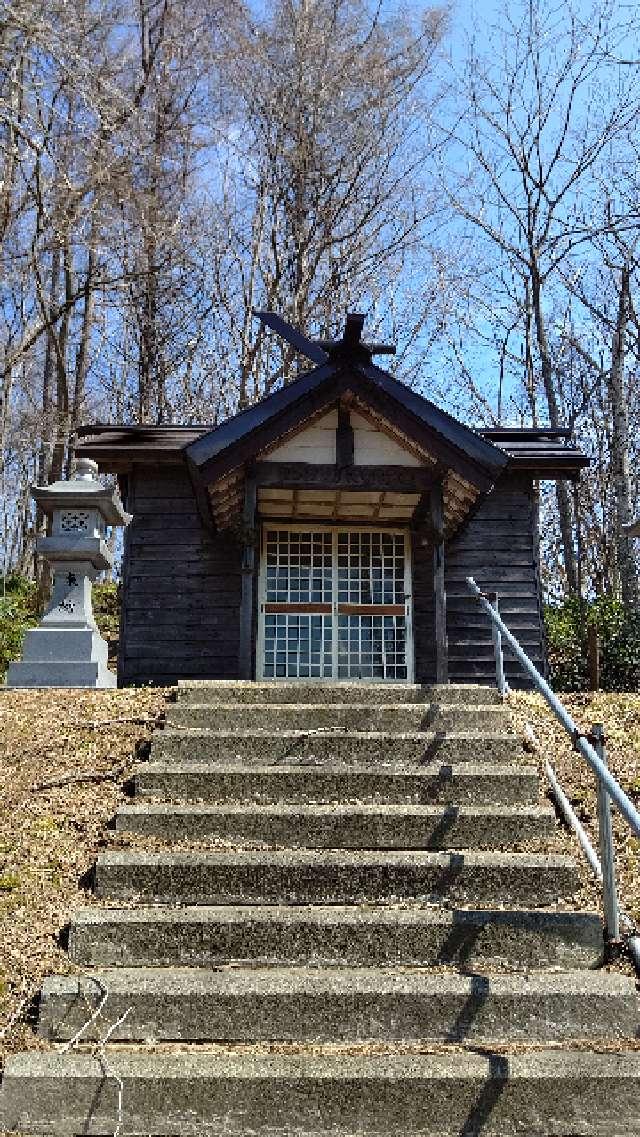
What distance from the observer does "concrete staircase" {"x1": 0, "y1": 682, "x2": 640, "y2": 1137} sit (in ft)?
10.4

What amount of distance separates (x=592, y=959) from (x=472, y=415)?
71.4ft

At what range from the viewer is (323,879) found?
171 inches

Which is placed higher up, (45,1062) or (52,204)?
(52,204)

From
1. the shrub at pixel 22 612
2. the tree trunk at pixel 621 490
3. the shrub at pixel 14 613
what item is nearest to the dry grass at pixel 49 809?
the shrub at pixel 14 613

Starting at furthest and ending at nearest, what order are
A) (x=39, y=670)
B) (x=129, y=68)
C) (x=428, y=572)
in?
1. (x=129, y=68)
2. (x=428, y=572)
3. (x=39, y=670)

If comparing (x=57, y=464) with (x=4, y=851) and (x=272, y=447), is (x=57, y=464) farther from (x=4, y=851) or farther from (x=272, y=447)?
(x=4, y=851)

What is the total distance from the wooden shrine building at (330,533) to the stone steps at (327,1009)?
5409 millimetres

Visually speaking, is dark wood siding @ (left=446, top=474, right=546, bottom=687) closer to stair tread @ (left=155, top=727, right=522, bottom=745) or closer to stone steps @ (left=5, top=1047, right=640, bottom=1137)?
stair tread @ (left=155, top=727, right=522, bottom=745)

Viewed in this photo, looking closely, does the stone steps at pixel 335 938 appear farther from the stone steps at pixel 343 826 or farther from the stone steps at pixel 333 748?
the stone steps at pixel 333 748

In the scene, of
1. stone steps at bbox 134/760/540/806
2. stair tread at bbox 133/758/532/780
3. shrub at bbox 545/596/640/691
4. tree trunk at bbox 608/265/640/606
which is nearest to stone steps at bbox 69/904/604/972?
stone steps at bbox 134/760/540/806

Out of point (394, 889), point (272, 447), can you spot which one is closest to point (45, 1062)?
point (394, 889)

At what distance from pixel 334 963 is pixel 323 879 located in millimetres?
487

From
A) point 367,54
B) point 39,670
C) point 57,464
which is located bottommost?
point 39,670

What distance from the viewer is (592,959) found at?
13.2 ft
